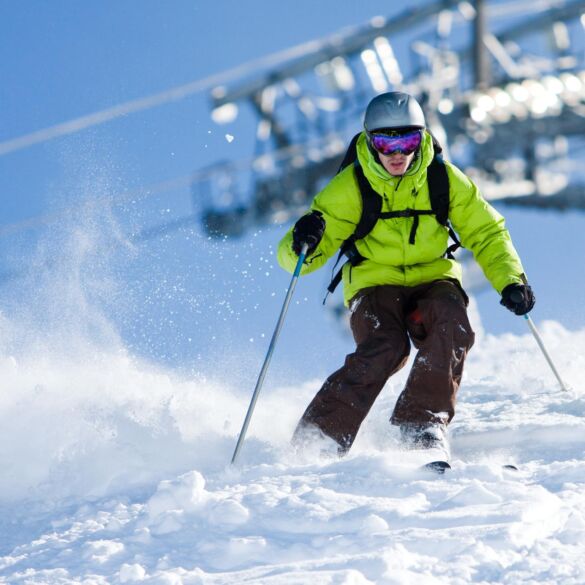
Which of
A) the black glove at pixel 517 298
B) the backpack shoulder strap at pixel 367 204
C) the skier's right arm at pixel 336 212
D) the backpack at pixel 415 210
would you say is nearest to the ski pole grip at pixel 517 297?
the black glove at pixel 517 298

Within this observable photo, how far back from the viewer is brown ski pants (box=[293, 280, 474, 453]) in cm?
543

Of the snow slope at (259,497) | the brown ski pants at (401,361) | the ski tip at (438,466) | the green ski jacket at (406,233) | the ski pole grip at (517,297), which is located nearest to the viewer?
the snow slope at (259,497)

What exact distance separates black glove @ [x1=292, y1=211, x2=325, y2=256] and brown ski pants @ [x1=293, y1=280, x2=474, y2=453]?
512 millimetres

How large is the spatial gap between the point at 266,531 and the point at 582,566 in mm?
1225

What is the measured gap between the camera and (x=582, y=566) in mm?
3398

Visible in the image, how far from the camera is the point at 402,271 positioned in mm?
5867

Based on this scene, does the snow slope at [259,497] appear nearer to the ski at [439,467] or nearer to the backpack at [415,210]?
the ski at [439,467]

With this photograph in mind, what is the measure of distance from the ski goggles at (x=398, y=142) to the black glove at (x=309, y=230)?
52 cm

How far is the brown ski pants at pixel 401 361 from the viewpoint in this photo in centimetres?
543

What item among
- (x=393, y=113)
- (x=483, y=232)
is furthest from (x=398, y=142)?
(x=483, y=232)

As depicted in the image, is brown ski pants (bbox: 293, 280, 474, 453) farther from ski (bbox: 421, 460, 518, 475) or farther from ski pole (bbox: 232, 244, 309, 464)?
ski (bbox: 421, 460, 518, 475)

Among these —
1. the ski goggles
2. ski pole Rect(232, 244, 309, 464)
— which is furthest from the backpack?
ski pole Rect(232, 244, 309, 464)

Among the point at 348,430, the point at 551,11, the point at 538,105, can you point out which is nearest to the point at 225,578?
the point at 348,430

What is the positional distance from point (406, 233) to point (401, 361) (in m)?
0.73
